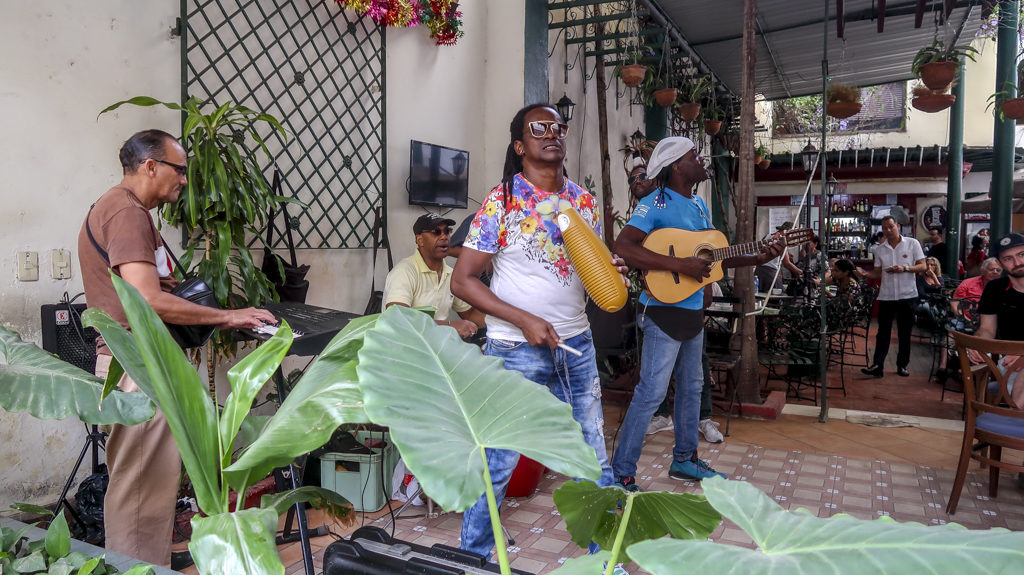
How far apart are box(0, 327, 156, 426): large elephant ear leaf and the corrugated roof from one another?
6.68 meters

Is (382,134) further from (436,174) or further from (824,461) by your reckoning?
(824,461)

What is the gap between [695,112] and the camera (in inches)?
335

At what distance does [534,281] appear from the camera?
7.59 feet

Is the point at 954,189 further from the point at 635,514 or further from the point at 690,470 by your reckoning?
the point at 635,514

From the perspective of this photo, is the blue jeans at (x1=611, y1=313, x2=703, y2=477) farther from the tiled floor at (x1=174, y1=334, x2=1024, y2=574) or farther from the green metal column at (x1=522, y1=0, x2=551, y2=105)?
the green metal column at (x1=522, y1=0, x2=551, y2=105)

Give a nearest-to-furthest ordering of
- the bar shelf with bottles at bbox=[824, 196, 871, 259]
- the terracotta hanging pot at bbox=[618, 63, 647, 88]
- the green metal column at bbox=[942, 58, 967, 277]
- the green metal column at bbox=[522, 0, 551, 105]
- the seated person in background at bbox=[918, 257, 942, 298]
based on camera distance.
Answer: the green metal column at bbox=[522, 0, 551, 105] → the terracotta hanging pot at bbox=[618, 63, 647, 88] → the seated person in background at bbox=[918, 257, 942, 298] → the green metal column at bbox=[942, 58, 967, 277] → the bar shelf with bottles at bbox=[824, 196, 871, 259]

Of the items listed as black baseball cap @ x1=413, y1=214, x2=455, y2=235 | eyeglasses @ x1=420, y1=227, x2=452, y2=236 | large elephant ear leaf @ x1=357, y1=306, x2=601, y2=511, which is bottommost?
large elephant ear leaf @ x1=357, y1=306, x2=601, y2=511

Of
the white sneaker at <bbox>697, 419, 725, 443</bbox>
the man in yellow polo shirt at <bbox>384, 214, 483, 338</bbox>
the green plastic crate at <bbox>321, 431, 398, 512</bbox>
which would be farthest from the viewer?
the white sneaker at <bbox>697, 419, 725, 443</bbox>

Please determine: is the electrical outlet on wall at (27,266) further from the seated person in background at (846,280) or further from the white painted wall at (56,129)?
the seated person in background at (846,280)

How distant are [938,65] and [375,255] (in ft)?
17.2

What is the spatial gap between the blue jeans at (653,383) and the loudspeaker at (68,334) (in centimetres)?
224

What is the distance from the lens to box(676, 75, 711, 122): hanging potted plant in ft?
27.6

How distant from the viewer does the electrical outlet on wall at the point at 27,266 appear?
9.27 ft

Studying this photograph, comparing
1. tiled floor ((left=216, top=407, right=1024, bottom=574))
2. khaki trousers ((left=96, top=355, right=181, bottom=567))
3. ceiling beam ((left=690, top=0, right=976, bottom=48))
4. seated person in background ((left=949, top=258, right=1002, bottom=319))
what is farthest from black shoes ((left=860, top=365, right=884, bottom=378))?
khaki trousers ((left=96, top=355, right=181, bottom=567))
